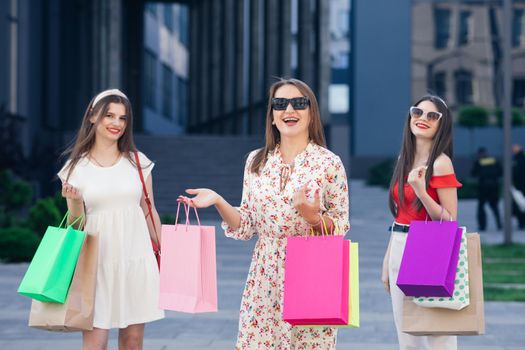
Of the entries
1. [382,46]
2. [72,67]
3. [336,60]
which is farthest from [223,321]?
[336,60]

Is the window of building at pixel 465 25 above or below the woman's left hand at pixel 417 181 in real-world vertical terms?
above

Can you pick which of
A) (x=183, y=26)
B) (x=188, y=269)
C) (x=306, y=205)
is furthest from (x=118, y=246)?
(x=183, y=26)

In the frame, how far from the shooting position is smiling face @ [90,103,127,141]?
5738 millimetres

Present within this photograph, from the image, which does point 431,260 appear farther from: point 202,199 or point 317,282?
point 202,199

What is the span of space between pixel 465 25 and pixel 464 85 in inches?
112

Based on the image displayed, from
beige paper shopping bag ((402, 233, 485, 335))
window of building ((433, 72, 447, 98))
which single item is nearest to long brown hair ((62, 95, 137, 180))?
beige paper shopping bag ((402, 233, 485, 335))

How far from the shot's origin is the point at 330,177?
491cm

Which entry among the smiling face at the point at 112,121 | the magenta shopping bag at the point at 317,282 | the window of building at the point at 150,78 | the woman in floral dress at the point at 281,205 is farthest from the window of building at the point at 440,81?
the magenta shopping bag at the point at 317,282

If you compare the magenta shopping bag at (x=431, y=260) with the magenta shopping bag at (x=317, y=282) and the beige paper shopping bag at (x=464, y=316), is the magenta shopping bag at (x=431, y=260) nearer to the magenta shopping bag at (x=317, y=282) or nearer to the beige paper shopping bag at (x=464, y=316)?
the beige paper shopping bag at (x=464, y=316)

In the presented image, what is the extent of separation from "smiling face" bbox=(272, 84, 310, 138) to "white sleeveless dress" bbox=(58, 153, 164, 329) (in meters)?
1.21

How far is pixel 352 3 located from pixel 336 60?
18521 mm

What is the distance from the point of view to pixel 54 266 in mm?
5309

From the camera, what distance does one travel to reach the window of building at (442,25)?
4750 cm

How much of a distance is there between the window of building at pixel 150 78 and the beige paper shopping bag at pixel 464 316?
155 ft
